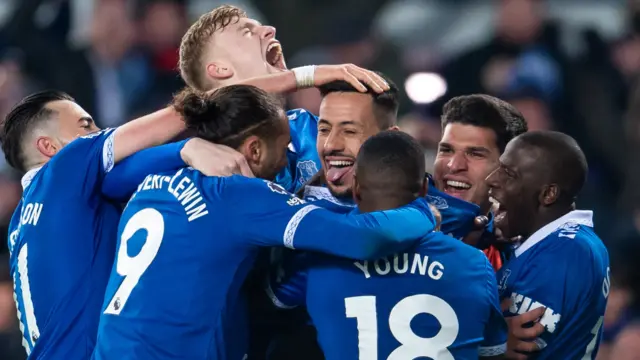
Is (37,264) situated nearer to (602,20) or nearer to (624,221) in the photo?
(624,221)

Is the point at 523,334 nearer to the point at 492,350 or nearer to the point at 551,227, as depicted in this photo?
the point at 492,350

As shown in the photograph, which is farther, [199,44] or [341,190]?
[199,44]

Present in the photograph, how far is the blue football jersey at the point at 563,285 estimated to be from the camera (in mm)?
4059

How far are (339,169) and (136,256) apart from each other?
38.5 inches

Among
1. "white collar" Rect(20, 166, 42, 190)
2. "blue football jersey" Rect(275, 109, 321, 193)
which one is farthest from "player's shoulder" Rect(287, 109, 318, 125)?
"white collar" Rect(20, 166, 42, 190)

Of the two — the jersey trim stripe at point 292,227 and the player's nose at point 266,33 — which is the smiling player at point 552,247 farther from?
the player's nose at point 266,33

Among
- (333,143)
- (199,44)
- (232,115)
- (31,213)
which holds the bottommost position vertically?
(31,213)

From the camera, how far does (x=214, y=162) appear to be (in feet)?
12.7

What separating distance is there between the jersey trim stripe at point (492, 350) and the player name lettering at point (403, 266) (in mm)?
374

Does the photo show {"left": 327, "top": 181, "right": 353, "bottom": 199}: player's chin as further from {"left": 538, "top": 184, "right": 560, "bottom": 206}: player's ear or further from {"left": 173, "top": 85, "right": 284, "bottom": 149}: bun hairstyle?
{"left": 538, "top": 184, "right": 560, "bottom": 206}: player's ear

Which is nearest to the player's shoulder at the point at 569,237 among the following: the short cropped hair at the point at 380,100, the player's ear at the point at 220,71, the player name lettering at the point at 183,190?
the short cropped hair at the point at 380,100

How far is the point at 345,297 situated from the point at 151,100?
5128 millimetres

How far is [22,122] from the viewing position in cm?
460

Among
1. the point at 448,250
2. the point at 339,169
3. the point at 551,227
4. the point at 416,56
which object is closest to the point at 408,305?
the point at 448,250
